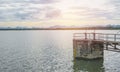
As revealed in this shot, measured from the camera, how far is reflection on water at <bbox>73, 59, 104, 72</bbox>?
3591 centimetres

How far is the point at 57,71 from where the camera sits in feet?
111

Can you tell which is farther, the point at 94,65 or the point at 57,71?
the point at 94,65

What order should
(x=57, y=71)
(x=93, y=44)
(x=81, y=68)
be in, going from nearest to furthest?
(x=57, y=71), (x=81, y=68), (x=93, y=44)

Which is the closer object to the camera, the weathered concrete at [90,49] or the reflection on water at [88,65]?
the reflection on water at [88,65]

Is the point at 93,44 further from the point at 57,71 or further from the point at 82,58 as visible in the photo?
the point at 57,71

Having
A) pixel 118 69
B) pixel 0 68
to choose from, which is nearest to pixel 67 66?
pixel 118 69

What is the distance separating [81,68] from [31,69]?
805 cm

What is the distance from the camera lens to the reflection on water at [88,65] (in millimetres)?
35906

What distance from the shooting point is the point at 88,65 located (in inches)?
1497

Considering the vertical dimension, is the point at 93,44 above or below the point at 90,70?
above

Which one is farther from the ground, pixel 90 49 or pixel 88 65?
pixel 90 49

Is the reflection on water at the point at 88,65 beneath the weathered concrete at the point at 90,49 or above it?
beneath

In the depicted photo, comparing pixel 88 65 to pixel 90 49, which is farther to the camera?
pixel 90 49

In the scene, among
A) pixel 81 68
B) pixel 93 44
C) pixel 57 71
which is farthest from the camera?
pixel 93 44
